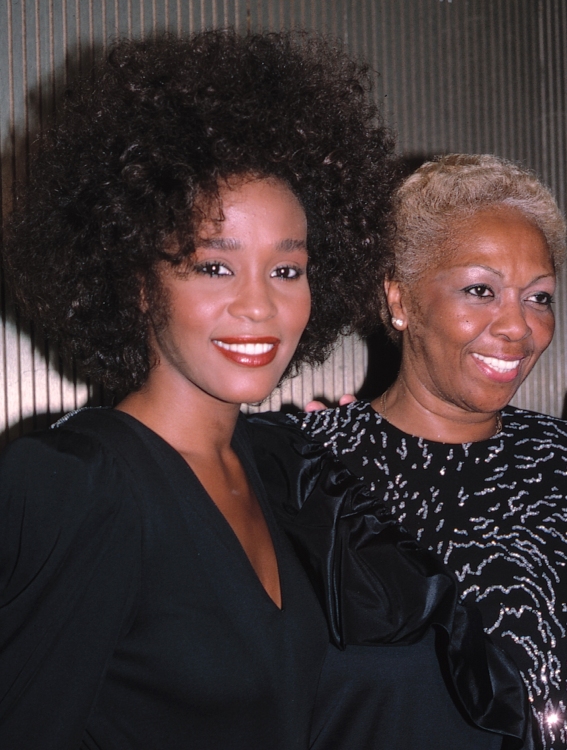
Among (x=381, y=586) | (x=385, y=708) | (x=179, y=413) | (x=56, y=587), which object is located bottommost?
(x=385, y=708)

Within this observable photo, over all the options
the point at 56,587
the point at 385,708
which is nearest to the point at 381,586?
the point at 385,708

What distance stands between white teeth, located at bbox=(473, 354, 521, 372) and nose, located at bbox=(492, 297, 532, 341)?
4cm

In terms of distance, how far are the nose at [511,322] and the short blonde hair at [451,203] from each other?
A: 14 cm

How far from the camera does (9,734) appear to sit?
845 millimetres

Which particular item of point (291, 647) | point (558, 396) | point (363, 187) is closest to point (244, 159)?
point (363, 187)

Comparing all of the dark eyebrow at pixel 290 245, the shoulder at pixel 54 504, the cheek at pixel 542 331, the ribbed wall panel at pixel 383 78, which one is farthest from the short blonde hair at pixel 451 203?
the shoulder at pixel 54 504

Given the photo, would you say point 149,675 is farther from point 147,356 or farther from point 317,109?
point 317,109

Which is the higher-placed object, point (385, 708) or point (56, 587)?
point (56, 587)

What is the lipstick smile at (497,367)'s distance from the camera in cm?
137

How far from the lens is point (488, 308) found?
4.46ft

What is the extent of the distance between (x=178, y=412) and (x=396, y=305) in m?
0.55

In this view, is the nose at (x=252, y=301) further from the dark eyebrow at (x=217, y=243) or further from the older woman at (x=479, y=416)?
the older woman at (x=479, y=416)

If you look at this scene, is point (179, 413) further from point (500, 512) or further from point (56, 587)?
point (500, 512)

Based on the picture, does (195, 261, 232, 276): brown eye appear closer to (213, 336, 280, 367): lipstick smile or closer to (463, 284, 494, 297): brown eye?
(213, 336, 280, 367): lipstick smile
